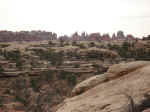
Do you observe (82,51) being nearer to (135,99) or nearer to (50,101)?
(50,101)

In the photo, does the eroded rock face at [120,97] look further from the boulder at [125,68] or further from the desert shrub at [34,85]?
the desert shrub at [34,85]

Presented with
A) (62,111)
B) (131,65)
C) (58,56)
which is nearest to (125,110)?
(62,111)

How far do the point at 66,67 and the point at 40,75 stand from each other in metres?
5.31

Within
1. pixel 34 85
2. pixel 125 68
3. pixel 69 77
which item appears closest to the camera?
pixel 125 68

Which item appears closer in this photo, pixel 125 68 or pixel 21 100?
pixel 125 68

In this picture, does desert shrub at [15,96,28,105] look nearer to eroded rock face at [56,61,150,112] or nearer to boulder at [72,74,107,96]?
boulder at [72,74,107,96]

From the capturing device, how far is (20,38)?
84375 millimetres

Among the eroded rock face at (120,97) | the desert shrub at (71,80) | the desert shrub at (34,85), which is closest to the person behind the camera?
the eroded rock face at (120,97)

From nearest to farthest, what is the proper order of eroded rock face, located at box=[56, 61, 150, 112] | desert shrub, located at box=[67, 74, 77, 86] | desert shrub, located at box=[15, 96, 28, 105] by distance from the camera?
eroded rock face, located at box=[56, 61, 150, 112] → desert shrub, located at box=[15, 96, 28, 105] → desert shrub, located at box=[67, 74, 77, 86]

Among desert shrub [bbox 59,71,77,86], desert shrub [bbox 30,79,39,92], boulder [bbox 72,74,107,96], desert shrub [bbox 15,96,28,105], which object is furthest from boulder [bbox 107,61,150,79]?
desert shrub [bbox 59,71,77,86]

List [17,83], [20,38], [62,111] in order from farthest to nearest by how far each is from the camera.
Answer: [20,38]
[17,83]
[62,111]

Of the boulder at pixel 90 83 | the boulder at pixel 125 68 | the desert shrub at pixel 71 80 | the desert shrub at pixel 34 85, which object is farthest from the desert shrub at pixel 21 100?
the boulder at pixel 125 68

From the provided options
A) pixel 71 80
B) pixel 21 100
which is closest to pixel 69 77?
pixel 71 80

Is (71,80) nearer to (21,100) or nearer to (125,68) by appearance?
(21,100)
